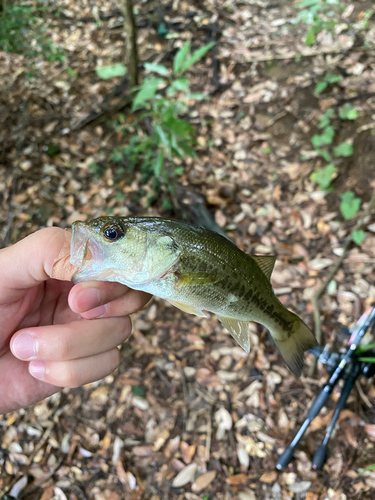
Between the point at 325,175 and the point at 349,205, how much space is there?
465mm

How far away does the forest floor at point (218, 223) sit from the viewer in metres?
2.72

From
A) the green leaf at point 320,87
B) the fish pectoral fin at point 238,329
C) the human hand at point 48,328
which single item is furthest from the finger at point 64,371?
the green leaf at point 320,87

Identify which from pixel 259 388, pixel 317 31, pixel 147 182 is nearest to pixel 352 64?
pixel 317 31

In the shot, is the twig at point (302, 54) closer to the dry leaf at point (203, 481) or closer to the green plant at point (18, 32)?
the green plant at point (18, 32)

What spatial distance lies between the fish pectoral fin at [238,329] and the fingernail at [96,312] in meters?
0.62

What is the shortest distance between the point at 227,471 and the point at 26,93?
215 inches

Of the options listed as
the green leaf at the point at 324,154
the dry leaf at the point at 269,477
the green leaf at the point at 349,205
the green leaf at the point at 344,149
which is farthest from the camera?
the green leaf at the point at 324,154

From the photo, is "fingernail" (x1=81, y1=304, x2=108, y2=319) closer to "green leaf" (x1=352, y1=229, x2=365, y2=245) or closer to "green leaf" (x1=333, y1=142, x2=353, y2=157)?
"green leaf" (x1=352, y1=229, x2=365, y2=245)

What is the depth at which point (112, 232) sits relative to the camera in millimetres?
1449

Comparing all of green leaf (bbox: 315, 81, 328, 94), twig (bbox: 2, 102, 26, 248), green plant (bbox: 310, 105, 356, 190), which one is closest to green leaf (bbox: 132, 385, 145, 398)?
twig (bbox: 2, 102, 26, 248)

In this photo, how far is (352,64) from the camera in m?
4.27

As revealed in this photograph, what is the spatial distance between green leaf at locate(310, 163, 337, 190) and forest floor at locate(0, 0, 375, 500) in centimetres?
9

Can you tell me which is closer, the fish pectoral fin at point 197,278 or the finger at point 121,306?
the fish pectoral fin at point 197,278

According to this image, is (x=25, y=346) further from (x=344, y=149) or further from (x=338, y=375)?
(x=344, y=149)
